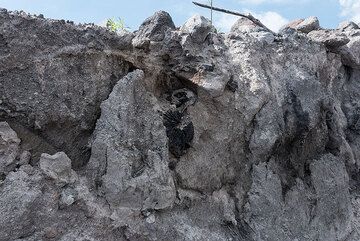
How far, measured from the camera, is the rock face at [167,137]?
8.21 ft

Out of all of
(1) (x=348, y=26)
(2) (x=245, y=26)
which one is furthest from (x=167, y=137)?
(1) (x=348, y=26)

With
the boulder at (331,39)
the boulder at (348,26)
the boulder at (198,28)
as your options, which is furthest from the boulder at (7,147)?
the boulder at (348,26)

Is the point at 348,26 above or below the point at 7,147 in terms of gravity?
above

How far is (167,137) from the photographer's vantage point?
2.91 m

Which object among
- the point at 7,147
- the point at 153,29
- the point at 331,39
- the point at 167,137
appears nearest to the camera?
the point at 7,147

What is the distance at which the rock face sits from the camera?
2502 millimetres

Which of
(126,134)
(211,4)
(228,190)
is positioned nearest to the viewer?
(126,134)

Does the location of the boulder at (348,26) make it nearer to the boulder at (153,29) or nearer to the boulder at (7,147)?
the boulder at (153,29)

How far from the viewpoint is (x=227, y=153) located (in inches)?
125

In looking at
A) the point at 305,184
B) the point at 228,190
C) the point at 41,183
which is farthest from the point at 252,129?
the point at 41,183

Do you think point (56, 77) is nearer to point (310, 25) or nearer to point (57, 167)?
point (57, 167)

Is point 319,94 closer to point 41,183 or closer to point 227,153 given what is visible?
point 227,153

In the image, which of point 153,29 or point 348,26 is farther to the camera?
point 348,26

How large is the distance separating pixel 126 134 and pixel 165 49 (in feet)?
2.38
